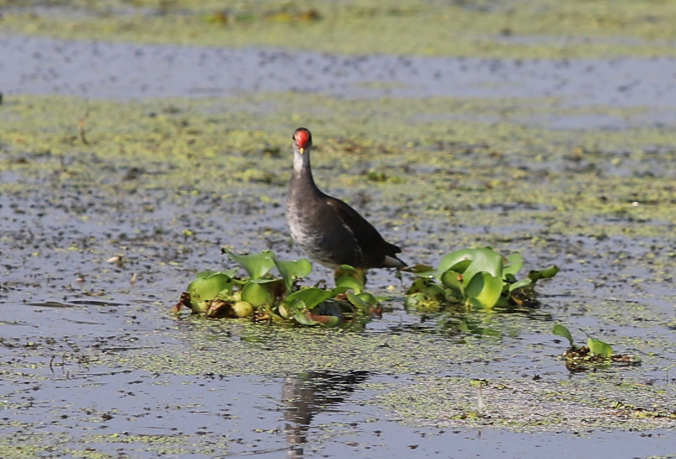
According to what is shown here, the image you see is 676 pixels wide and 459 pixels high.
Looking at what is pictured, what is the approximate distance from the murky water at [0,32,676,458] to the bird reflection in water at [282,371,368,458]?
0.01m

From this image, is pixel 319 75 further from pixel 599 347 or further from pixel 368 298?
pixel 599 347

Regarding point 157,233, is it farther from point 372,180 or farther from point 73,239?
point 372,180

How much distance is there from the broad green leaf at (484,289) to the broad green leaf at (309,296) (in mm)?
818

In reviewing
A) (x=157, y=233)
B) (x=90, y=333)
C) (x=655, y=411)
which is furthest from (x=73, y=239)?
(x=655, y=411)

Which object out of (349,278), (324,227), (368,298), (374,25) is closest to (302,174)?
(324,227)

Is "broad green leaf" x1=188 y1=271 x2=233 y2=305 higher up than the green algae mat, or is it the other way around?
the green algae mat

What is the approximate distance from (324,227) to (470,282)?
81 cm

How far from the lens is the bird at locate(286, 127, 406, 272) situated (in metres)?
6.54

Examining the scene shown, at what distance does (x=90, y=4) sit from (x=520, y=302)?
13149mm

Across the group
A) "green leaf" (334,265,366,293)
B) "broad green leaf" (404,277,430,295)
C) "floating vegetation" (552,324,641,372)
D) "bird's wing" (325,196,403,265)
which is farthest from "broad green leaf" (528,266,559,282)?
"floating vegetation" (552,324,641,372)

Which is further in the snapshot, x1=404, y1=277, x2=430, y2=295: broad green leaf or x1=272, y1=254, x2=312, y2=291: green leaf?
x1=404, y1=277, x2=430, y2=295: broad green leaf

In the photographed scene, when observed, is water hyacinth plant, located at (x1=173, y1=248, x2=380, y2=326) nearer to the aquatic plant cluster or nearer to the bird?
the aquatic plant cluster

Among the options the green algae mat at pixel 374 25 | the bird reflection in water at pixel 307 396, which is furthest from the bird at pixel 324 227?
the green algae mat at pixel 374 25

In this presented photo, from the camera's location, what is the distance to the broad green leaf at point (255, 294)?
5.91 m
